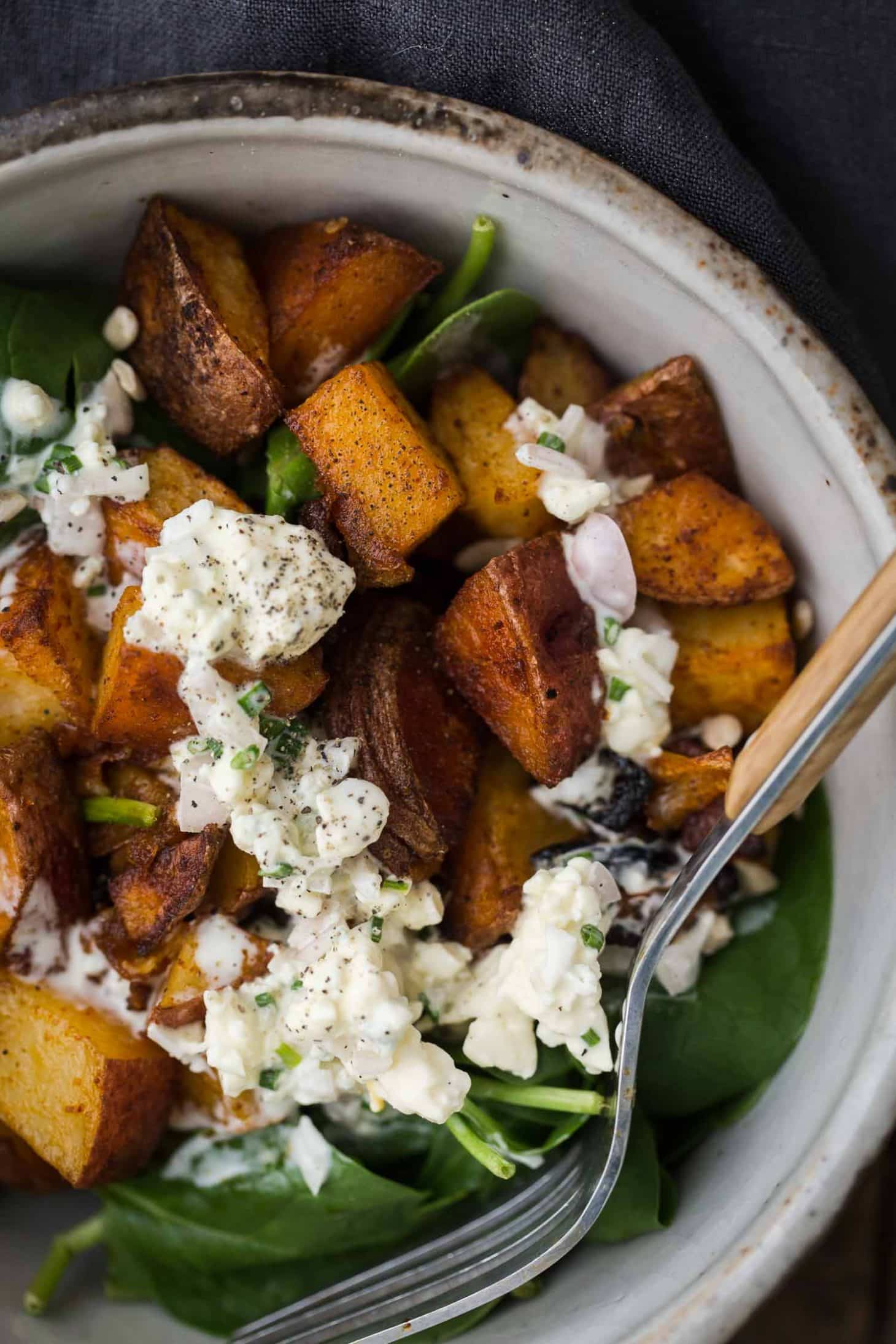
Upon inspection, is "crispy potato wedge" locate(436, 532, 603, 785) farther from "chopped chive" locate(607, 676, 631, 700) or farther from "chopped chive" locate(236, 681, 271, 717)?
"chopped chive" locate(236, 681, 271, 717)

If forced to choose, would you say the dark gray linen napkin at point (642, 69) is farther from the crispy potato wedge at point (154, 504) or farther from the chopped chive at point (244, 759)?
the chopped chive at point (244, 759)

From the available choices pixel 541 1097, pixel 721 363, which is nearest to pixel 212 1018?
pixel 541 1097

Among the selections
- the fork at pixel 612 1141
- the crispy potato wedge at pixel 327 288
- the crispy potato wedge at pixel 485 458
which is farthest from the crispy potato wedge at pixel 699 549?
the crispy potato wedge at pixel 327 288

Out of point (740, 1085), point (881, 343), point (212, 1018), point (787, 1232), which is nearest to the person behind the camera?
point (787, 1232)

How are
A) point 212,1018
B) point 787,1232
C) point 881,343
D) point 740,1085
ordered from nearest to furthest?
1. point 787,1232
2. point 212,1018
3. point 740,1085
4. point 881,343

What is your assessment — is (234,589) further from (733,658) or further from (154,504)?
(733,658)

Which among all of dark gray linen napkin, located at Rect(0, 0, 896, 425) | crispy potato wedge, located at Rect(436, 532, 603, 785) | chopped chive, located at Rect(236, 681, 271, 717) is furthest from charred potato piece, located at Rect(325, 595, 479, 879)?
dark gray linen napkin, located at Rect(0, 0, 896, 425)

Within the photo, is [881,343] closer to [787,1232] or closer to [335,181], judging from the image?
[335,181]

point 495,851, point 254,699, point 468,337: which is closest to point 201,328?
point 468,337

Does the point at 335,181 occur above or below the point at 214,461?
above
